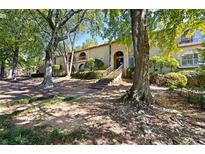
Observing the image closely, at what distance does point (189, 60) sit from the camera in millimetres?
18844

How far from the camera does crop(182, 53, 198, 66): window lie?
1864cm

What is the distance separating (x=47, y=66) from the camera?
46.5 ft

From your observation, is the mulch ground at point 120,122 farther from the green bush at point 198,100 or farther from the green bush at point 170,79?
the green bush at point 170,79

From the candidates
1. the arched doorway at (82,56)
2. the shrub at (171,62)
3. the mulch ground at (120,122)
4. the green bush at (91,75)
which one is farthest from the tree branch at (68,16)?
the arched doorway at (82,56)

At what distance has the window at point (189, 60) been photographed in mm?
18641

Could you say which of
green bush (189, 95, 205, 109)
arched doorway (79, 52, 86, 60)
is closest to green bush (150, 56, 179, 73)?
green bush (189, 95, 205, 109)

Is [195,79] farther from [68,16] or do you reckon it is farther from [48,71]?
[48,71]

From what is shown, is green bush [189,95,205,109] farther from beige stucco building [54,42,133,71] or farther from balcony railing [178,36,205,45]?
beige stucco building [54,42,133,71]

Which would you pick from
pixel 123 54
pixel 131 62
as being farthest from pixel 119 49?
pixel 131 62

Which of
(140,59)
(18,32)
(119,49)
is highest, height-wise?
(18,32)

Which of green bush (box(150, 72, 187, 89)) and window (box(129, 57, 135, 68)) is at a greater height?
window (box(129, 57, 135, 68))

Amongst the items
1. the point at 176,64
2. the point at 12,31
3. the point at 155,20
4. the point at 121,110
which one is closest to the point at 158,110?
the point at 121,110

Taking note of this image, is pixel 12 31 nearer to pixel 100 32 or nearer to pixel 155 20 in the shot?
pixel 100 32

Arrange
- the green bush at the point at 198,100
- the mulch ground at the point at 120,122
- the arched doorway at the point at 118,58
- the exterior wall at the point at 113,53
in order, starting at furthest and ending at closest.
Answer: the arched doorway at the point at 118,58, the exterior wall at the point at 113,53, the green bush at the point at 198,100, the mulch ground at the point at 120,122
